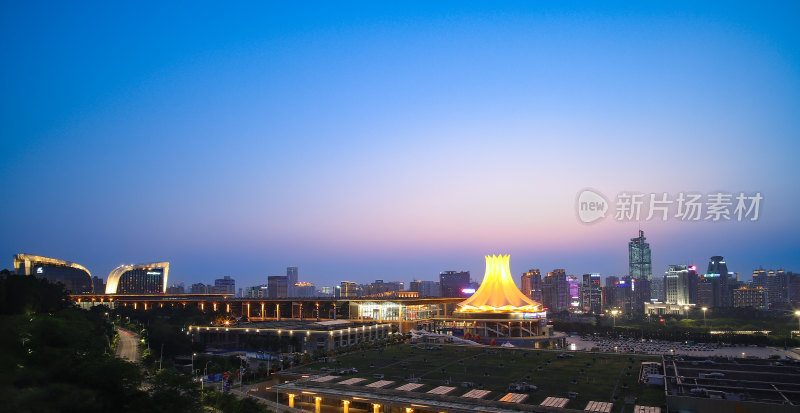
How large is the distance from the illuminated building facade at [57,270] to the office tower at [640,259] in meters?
166

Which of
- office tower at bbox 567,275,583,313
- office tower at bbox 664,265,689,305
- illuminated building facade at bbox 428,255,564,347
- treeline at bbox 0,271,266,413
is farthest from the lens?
office tower at bbox 567,275,583,313

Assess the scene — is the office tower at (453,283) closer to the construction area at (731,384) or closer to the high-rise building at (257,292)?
the high-rise building at (257,292)

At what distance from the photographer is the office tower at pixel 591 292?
15950cm

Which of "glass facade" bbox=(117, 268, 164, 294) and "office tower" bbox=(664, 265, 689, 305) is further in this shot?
"office tower" bbox=(664, 265, 689, 305)

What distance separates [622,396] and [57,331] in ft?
84.7

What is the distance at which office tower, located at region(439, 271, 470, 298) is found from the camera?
14675 centimetres

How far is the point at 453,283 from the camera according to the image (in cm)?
14862

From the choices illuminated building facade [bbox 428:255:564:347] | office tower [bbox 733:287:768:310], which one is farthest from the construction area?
office tower [bbox 733:287:768:310]

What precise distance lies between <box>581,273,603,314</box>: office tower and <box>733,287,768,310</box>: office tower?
35122mm

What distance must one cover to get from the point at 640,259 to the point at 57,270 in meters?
175

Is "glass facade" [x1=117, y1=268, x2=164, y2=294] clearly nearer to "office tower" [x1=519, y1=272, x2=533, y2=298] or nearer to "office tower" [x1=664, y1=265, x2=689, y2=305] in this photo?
"office tower" [x1=519, y1=272, x2=533, y2=298]

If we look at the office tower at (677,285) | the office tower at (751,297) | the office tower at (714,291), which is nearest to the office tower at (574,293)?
the office tower at (677,285)

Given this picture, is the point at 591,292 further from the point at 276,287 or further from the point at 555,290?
the point at 276,287

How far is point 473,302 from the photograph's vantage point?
5772 cm
